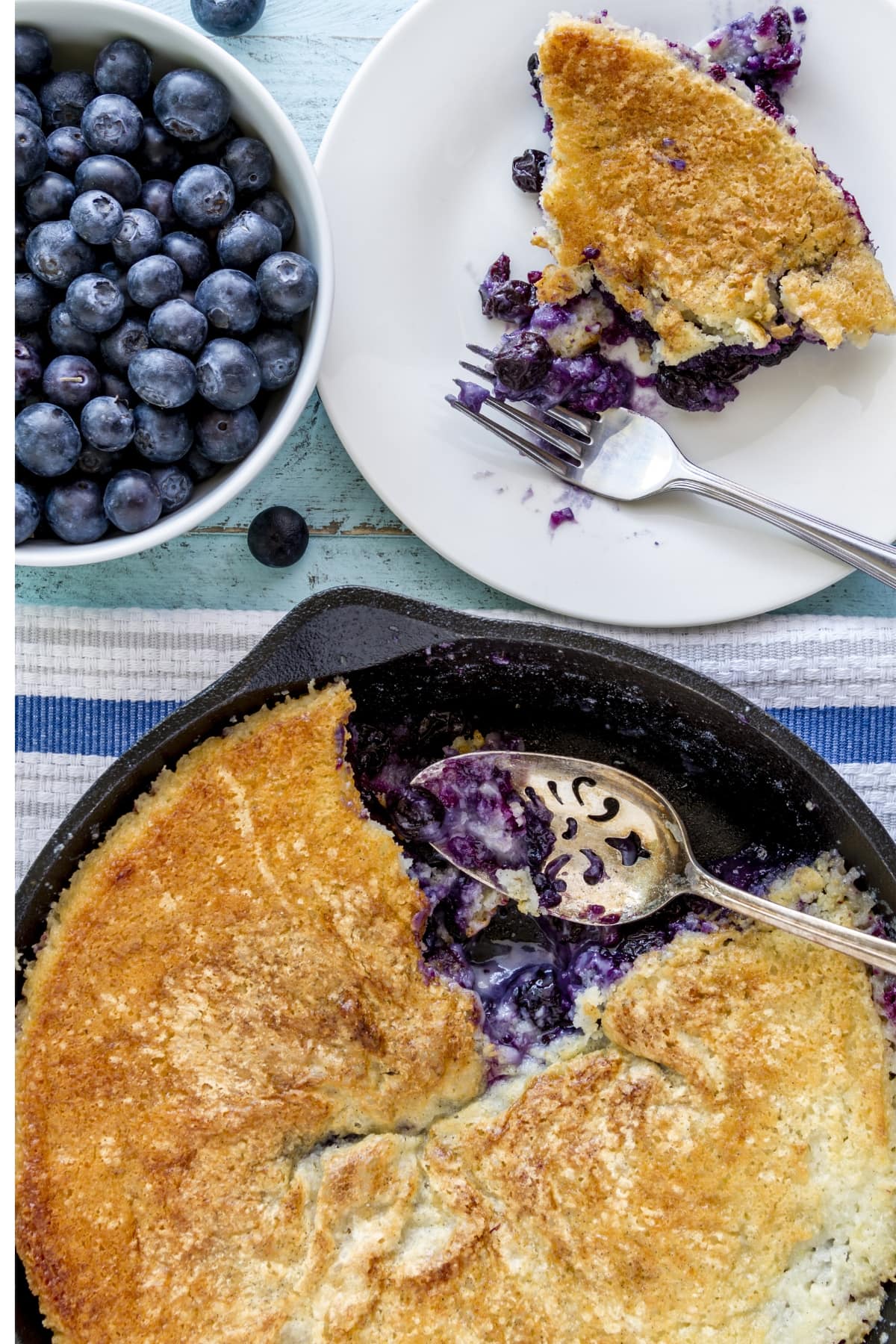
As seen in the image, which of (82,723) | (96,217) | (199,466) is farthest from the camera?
(82,723)

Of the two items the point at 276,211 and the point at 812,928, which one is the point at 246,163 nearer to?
the point at 276,211

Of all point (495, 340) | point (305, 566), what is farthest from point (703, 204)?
point (305, 566)

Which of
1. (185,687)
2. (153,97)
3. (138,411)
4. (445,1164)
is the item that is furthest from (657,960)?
(153,97)

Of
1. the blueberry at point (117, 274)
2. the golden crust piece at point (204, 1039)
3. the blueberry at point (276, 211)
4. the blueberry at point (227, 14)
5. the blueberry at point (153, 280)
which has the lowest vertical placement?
the golden crust piece at point (204, 1039)

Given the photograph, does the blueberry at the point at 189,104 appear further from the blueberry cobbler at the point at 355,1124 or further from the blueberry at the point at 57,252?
the blueberry cobbler at the point at 355,1124

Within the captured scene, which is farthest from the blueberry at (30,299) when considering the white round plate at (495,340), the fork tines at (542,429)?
the fork tines at (542,429)

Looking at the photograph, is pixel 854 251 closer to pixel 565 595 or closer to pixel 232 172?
pixel 565 595
